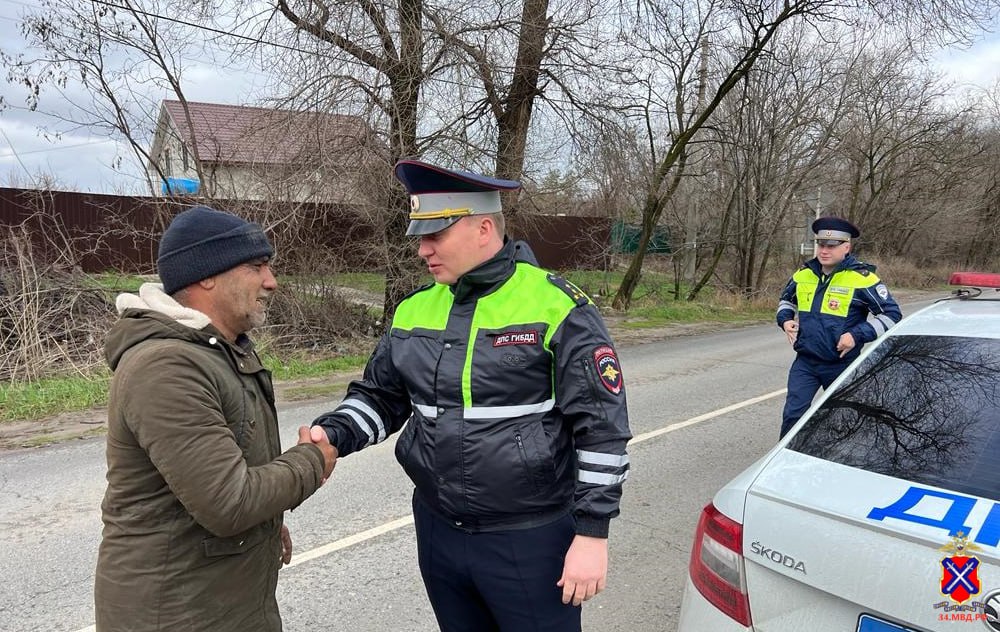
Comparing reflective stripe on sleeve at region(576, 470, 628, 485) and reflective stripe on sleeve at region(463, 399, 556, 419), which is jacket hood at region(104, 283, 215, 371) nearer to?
reflective stripe on sleeve at region(463, 399, 556, 419)

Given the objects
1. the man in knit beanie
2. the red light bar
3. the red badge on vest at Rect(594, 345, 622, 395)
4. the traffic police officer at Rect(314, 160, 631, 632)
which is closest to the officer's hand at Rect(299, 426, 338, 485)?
the man in knit beanie

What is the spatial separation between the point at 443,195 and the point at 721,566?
Result: 1394 millimetres

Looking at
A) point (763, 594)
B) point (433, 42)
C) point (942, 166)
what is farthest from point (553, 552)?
point (942, 166)

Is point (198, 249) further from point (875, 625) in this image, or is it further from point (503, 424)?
point (875, 625)

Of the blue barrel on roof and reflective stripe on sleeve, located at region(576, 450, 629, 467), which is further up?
the blue barrel on roof

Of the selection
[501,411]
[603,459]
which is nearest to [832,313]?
[603,459]

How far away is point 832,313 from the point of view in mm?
4504

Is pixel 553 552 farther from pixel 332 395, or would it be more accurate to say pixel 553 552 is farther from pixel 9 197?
pixel 9 197

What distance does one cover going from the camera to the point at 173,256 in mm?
1705

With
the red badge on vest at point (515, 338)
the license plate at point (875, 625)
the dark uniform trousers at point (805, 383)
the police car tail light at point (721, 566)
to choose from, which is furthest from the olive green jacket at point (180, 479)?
the dark uniform trousers at point (805, 383)

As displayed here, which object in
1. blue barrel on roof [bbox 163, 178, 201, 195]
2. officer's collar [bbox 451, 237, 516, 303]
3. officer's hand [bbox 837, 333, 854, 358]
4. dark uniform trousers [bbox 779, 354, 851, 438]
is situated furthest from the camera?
blue barrel on roof [bbox 163, 178, 201, 195]

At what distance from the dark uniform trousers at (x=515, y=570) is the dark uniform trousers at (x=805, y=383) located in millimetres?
3188

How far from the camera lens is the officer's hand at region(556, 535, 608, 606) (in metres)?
1.77

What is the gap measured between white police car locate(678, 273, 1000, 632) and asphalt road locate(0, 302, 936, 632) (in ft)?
4.49
